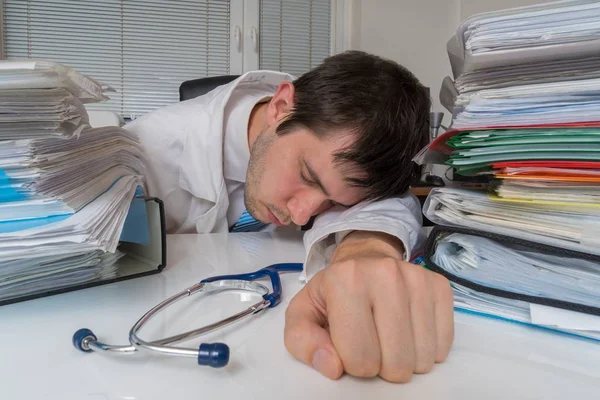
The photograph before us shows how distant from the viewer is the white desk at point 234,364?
265 millimetres

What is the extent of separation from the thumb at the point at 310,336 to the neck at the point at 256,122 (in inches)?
26.5

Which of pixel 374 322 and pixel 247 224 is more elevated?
pixel 374 322

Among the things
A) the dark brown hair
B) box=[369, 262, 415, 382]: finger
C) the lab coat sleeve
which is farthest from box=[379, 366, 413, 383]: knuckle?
the dark brown hair

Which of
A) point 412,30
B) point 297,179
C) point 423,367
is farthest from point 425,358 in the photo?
point 412,30

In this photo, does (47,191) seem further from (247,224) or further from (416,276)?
(247,224)

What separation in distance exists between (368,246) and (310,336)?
0.22 m

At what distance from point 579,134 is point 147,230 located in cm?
47

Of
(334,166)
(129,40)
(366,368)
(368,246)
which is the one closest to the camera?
(366,368)

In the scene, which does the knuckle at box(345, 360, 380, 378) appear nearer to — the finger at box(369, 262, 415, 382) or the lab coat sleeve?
the finger at box(369, 262, 415, 382)

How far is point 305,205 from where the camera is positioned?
725 millimetres

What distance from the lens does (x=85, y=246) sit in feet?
1.17


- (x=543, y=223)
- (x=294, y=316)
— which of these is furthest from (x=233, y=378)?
(x=543, y=223)

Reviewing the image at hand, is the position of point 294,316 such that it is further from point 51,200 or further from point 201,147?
→ point 201,147

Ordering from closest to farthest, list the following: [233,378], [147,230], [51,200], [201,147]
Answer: [233,378], [51,200], [147,230], [201,147]
